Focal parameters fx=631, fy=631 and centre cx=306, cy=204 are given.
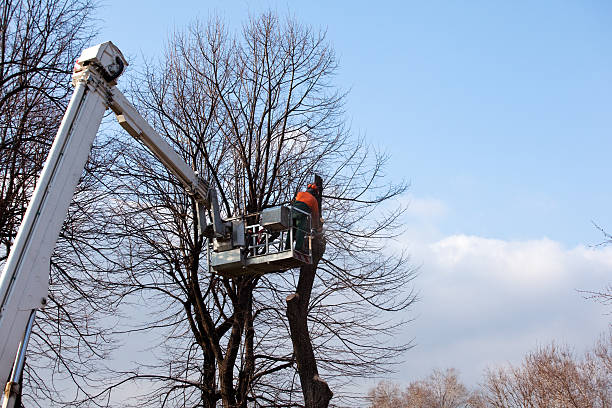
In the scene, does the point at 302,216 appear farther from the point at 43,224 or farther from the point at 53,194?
the point at 43,224

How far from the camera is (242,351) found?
13055 millimetres

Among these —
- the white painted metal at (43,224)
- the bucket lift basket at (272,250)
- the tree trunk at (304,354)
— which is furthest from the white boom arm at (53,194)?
the tree trunk at (304,354)

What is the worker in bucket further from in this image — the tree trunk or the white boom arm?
the white boom arm

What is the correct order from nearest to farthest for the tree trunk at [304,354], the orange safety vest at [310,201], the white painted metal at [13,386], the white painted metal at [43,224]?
the white painted metal at [13,386] < the white painted metal at [43,224] < the tree trunk at [304,354] < the orange safety vest at [310,201]

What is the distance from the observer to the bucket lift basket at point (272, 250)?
10438mm

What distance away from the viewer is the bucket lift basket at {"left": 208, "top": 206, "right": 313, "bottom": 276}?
10438 millimetres

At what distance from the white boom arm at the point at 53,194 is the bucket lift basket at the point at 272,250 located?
3019 mm

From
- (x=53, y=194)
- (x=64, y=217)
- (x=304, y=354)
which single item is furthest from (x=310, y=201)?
(x=53, y=194)

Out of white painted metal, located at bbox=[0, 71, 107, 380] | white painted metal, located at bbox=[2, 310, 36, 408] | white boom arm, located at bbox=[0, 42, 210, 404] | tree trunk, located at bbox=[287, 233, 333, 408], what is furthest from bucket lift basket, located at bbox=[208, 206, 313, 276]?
white painted metal, located at bbox=[2, 310, 36, 408]

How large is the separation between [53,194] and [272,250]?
4653mm

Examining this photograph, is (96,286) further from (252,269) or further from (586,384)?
(586,384)

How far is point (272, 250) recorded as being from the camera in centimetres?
1079

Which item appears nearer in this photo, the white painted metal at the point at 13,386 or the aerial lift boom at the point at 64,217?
the white painted metal at the point at 13,386

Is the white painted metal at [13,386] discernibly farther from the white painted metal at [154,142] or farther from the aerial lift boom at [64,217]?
the white painted metal at [154,142]
